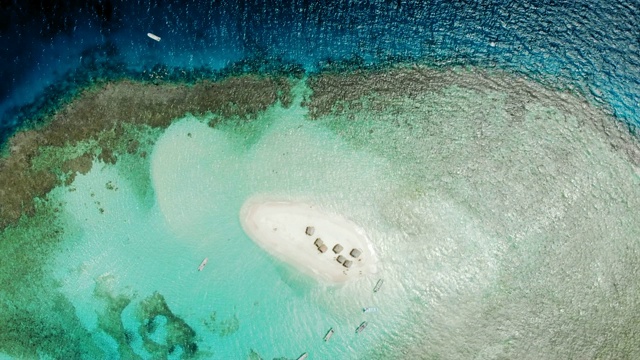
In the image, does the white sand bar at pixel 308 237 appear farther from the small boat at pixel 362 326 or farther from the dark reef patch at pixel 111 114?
the dark reef patch at pixel 111 114

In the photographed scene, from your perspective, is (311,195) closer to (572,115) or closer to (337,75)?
(337,75)

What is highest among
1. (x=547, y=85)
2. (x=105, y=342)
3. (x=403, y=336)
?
(x=547, y=85)

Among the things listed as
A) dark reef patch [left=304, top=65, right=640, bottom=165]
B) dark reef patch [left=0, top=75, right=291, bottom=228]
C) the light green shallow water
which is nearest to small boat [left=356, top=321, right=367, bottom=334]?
the light green shallow water

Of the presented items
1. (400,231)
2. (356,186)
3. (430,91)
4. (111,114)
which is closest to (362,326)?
(400,231)

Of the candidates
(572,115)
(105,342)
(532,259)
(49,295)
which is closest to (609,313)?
(532,259)

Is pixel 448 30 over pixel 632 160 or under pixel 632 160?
over

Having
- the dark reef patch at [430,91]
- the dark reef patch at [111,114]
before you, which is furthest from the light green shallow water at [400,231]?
the dark reef patch at [111,114]

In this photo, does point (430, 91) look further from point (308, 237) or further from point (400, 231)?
point (308, 237)
